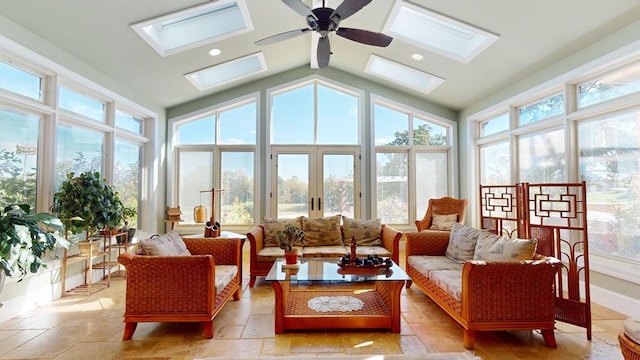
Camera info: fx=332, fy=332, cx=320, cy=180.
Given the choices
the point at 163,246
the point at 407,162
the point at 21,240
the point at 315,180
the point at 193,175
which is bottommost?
the point at 163,246

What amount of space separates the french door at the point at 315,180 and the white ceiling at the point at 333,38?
1757 mm

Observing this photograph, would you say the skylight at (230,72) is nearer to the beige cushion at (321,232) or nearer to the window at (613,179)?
the beige cushion at (321,232)

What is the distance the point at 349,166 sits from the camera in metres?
6.84

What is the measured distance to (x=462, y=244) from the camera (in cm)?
372

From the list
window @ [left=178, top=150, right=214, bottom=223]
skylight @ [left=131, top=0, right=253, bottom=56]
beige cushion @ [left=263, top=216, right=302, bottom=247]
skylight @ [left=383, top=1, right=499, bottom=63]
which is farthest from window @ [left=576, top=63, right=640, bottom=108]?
window @ [left=178, top=150, right=214, bottom=223]

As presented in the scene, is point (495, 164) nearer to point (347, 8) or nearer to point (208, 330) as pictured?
point (347, 8)

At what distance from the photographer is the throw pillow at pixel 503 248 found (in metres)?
2.79

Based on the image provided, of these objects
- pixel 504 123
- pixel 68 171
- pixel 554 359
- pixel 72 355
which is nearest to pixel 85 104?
pixel 68 171

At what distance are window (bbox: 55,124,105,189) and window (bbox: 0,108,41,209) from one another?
1.04 ft

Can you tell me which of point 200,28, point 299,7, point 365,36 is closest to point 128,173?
point 200,28

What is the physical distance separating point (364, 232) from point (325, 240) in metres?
0.59

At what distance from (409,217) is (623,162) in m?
3.75

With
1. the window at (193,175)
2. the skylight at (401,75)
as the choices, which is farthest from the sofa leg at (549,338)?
the window at (193,175)

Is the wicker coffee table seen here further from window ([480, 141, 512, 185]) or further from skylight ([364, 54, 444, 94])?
skylight ([364, 54, 444, 94])
